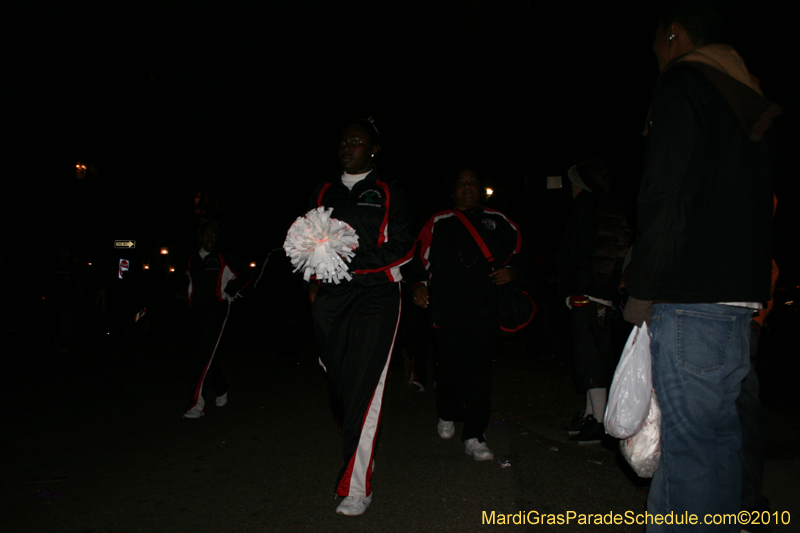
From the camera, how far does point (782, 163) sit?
37.8 feet

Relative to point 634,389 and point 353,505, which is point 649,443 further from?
point 353,505

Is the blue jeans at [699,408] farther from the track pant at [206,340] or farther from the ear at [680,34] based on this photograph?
the track pant at [206,340]

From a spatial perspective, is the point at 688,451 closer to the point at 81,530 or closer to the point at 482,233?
the point at 482,233

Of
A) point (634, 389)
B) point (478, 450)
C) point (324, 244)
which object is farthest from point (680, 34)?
point (478, 450)

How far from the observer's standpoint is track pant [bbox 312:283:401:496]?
348 cm

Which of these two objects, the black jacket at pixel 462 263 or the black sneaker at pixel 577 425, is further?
the black sneaker at pixel 577 425

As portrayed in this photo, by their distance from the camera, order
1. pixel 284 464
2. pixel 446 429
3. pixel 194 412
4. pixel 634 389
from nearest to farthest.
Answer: pixel 634 389 → pixel 284 464 → pixel 446 429 → pixel 194 412

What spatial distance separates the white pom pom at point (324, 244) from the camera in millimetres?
3504

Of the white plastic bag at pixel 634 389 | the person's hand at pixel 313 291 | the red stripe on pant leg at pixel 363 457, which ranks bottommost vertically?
the red stripe on pant leg at pixel 363 457

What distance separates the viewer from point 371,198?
370 centimetres

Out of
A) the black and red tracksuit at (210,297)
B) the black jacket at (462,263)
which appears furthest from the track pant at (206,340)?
the black jacket at (462,263)

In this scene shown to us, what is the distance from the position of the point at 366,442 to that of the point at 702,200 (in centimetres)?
227

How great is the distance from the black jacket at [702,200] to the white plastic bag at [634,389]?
242mm

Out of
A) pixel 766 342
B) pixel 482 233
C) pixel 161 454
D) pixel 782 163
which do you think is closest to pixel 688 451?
pixel 482 233
